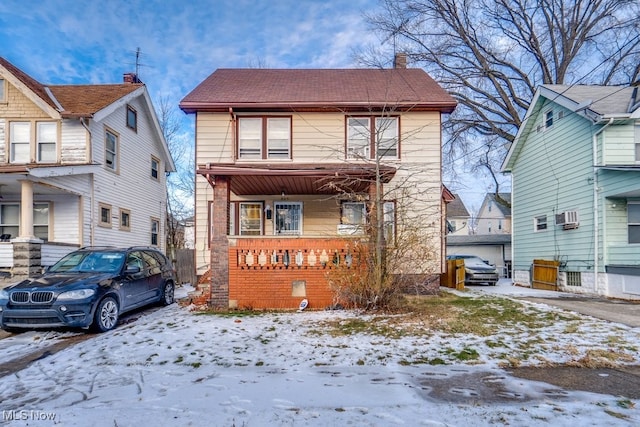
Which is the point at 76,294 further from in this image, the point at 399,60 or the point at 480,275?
the point at 480,275

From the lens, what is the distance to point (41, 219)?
41.2 ft

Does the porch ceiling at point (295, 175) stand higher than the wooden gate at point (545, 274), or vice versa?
the porch ceiling at point (295, 175)

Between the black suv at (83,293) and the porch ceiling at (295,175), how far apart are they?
265 cm

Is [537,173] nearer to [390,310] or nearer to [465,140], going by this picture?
[465,140]

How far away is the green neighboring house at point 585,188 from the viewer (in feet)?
35.1

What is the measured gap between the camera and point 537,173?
47.9 ft

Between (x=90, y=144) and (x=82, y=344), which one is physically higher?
(x=90, y=144)

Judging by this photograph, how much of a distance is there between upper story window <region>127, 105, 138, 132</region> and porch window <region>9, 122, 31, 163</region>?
3.64 metres

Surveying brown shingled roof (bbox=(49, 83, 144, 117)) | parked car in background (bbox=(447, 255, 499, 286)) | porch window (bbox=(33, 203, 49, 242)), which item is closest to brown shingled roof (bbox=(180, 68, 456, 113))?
brown shingled roof (bbox=(49, 83, 144, 117))

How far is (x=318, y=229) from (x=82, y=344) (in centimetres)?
724

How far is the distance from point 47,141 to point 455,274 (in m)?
15.4

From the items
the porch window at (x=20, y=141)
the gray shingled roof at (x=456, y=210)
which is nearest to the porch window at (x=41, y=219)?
the porch window at (x=20, y=141)

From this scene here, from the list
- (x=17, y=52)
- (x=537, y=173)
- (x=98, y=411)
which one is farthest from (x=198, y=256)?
(x=537, y=173)

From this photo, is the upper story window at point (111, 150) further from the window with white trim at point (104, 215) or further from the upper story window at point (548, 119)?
the upper story window at point (548, 119)
